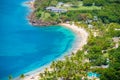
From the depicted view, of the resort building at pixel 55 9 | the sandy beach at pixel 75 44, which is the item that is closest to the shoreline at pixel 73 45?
the sandy beach at pixel 75 44

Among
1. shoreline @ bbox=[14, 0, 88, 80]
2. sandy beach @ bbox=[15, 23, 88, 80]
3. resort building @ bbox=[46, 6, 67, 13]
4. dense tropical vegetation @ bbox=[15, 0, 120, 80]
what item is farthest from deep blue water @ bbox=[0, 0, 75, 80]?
resort building @ bbox=[46, 6, 67, 13]

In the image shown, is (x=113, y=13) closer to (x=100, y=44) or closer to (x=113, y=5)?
(x=113, y=5)

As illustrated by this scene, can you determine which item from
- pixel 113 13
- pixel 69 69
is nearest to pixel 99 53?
pixel 69 69

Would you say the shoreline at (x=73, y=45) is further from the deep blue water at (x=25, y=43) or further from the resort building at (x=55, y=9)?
the resort building at (x=55, y=9)

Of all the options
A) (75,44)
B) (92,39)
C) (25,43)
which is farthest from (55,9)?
(92,39)

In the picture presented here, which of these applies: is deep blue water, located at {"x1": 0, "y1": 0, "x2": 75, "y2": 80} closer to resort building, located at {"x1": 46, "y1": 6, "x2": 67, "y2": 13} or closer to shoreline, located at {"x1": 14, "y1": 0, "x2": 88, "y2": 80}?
shoreline, located at {"x1": 14, "y1": 0, "x2": 88, "y2": 80}
